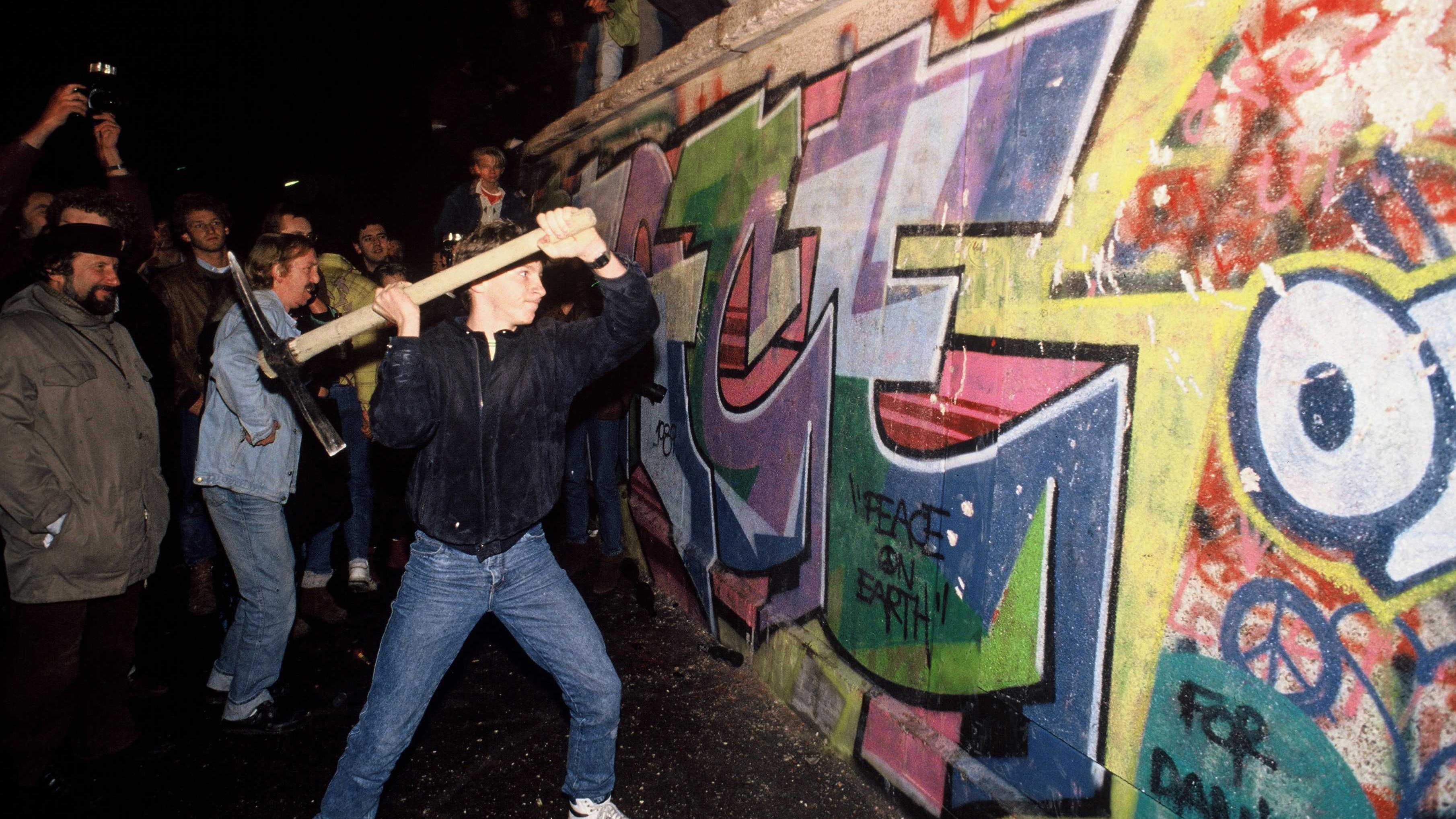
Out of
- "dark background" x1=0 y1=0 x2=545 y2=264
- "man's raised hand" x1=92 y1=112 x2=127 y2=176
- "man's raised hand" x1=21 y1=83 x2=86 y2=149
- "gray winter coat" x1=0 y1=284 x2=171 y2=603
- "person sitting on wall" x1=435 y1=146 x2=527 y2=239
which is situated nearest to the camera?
"gray winter coat" x1=0 y1=284 x2=171 y2=603

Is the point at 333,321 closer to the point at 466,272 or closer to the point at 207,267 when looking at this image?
the point at 466,272

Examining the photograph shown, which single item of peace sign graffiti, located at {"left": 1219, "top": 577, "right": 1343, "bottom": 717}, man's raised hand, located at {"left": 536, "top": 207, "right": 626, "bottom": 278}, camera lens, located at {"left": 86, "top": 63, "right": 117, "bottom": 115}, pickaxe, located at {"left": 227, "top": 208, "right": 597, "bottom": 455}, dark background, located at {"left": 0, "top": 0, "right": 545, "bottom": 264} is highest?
dark background, located at {"left": 0, "top": 0, "right": 545, "bottom": 264}

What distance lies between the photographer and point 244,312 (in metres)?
2.85

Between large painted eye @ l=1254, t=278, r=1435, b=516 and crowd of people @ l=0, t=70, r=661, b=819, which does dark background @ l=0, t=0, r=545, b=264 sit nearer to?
crowd of people @ l=0, t=70, r=661, b=819

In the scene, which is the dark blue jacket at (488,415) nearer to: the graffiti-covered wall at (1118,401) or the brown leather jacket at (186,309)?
the graffiti-covered wall at (1118,401)

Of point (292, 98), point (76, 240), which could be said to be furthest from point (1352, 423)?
point (292, 98)

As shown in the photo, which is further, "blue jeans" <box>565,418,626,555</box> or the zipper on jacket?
"blue jeans" <box>565,418,626,555</box>

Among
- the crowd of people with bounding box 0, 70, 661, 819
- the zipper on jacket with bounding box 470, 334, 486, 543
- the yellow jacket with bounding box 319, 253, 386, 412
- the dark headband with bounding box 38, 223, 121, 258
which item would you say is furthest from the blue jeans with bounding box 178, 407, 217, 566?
the zipper on jacket with bounding box 470, 334, 486, 543

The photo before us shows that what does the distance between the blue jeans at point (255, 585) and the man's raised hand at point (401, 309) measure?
4.96ft

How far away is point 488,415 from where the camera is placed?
8.18 feet

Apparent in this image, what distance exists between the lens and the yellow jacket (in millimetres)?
5449

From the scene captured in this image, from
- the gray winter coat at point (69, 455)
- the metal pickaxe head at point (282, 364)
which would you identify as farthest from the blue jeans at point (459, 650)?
the gray winter coat at point (69, 455)

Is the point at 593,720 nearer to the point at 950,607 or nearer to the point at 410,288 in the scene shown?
the point at 950,607

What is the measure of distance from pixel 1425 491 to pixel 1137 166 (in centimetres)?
101
